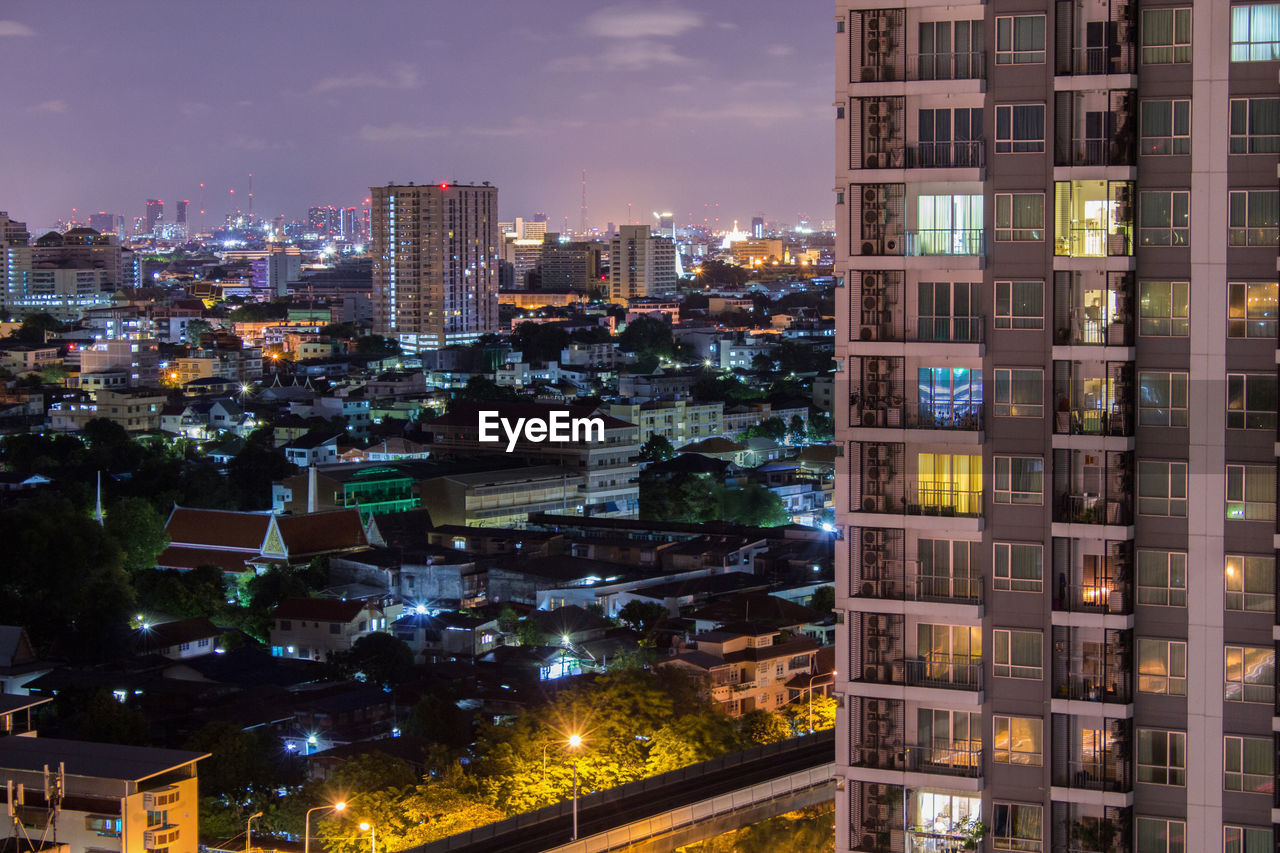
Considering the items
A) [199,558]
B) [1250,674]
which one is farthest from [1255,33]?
[199,558]

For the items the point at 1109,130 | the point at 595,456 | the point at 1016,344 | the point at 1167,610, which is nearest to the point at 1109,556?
the point at 1167,610

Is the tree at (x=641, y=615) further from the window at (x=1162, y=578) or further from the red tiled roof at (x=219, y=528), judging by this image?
the window at (x=1162, y=578)

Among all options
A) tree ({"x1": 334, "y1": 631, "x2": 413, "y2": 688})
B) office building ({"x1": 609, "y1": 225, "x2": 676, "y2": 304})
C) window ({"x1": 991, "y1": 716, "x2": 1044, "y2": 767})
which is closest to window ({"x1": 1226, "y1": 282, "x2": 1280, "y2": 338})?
window ({"x1": 991, "y1": 716, "x2": 1044, "y2": 767})

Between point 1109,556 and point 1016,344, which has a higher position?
point 1016,344

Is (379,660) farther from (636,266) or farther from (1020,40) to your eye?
(636,266)

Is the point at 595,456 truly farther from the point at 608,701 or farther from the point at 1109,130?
the point at 1109,130

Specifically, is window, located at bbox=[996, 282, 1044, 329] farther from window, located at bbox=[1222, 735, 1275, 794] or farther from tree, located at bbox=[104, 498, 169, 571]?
tree, located at bbox=[104, 498, 169, 571]

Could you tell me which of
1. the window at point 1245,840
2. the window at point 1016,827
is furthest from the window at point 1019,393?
the window at point 1245,840
